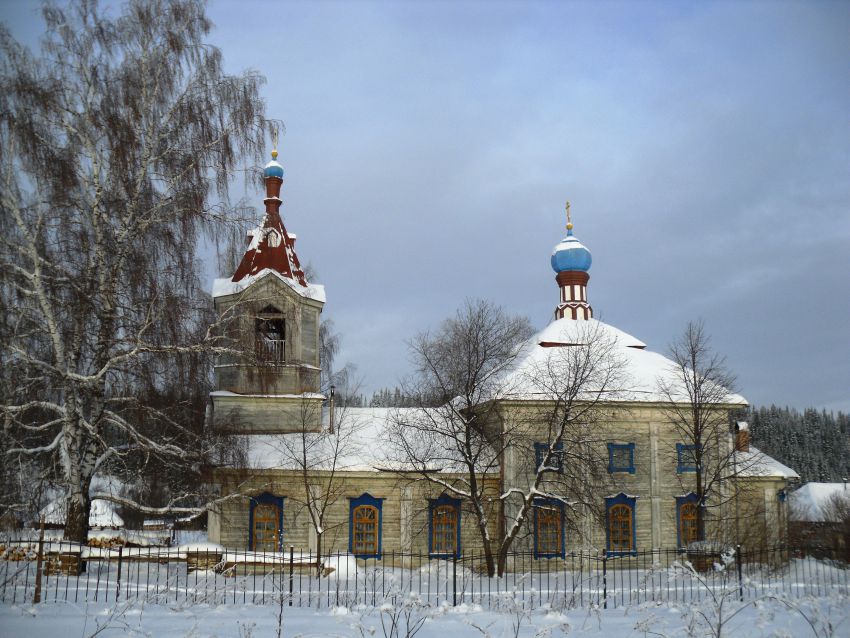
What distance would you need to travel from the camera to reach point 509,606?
39.4 feet

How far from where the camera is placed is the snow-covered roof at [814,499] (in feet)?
158

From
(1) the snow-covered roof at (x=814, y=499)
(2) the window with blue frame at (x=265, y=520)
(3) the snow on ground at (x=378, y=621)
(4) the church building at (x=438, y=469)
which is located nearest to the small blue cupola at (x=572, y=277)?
(4) the church building at (x=438, y=469)

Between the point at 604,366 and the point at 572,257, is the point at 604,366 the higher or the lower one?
the lower one

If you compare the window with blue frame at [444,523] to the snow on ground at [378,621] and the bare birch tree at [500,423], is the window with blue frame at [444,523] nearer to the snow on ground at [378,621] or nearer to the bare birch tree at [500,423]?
the bare birch tree at [500,423]

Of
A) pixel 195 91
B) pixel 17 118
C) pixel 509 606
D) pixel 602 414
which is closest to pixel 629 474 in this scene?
pixel 602 414

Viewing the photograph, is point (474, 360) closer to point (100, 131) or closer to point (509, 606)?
point (509, 606)

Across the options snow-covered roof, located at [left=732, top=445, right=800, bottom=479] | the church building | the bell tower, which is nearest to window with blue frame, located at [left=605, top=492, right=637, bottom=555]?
the church building

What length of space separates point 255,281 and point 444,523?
8899 millimetres

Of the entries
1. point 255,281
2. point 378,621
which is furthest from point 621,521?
point 378,621

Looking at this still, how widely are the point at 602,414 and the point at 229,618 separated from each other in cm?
1435

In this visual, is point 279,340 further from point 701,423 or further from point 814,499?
point 814,499

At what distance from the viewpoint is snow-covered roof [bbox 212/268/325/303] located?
871 inches

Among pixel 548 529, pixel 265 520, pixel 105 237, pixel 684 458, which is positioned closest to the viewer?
pixel 105 237

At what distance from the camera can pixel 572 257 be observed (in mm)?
29250
